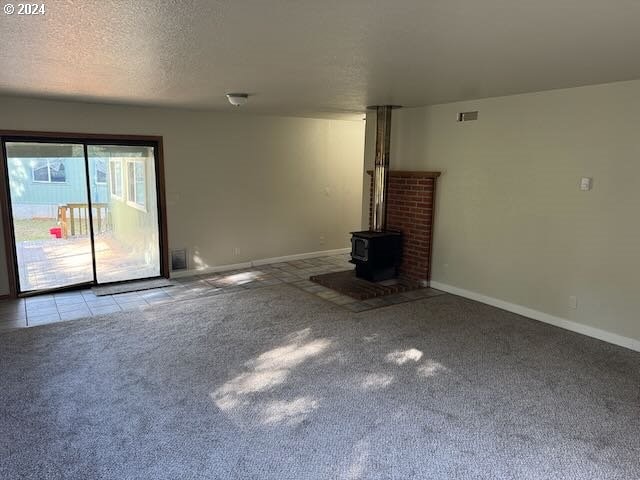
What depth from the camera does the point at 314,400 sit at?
2.95 metres

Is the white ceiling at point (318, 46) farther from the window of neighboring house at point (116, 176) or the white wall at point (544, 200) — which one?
the window of neighboring house at point (116, 176)

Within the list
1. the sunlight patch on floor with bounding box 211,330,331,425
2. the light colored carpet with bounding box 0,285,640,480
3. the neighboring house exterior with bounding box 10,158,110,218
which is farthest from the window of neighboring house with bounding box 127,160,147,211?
the sunlight patch on floor with bounding box 211,330,331,425

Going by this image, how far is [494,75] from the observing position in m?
3.52

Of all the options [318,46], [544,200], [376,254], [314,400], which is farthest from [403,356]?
[318,46]

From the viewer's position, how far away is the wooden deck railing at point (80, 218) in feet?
17.6

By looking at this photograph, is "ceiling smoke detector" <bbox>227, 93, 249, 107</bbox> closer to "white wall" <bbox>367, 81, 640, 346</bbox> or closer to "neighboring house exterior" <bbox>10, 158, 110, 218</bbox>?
"neighboring house exterior" <bbox>10, 158, 110, 218</bbox>

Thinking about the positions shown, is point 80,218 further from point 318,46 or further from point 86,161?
point 318,46

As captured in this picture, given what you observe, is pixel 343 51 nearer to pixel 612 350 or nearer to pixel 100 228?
pixel 612 350

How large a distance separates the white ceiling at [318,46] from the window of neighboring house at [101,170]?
118 centimetres

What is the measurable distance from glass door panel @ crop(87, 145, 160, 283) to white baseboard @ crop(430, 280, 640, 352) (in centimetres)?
403

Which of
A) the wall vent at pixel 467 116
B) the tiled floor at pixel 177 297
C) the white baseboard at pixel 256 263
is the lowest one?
the tiled floor at pixel 177 297

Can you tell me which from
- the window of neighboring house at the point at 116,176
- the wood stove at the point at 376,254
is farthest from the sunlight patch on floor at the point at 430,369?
the window of neighboring house at the point at 116,176

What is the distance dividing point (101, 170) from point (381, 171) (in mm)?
3655

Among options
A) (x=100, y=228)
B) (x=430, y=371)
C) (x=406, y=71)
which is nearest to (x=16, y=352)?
(x=100, y=228)
